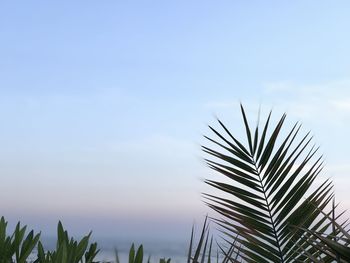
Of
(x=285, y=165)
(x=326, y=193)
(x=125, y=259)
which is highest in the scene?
(x=285, y=165)

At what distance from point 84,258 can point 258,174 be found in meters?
1.15

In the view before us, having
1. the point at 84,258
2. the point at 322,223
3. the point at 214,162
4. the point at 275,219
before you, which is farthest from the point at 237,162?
the point at 84,258

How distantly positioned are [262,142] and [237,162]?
18cm

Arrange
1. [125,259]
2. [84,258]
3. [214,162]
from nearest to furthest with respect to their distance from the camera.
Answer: [125,259], [84,258], [214,162]

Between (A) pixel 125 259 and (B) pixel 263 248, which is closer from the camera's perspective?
(A) pixel 125 259

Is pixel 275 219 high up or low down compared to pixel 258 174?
down

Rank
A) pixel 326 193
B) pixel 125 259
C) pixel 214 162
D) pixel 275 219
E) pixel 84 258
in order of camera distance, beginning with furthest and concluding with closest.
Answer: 1. pixel 214 162
2. pixel 275 219
3. pixel 326 193
4. pixel 84 258
5. pixel 125 259

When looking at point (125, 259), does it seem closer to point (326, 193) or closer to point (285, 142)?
point (326, 193)

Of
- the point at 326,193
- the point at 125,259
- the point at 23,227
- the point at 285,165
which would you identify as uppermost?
the point at 285,165

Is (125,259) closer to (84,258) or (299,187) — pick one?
(84,258)

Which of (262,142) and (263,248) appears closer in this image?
(263,248)

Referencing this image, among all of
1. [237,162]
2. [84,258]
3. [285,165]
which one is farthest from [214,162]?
[84,258]

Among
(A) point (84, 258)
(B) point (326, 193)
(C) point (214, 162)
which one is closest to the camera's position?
(A) point (84, 258)

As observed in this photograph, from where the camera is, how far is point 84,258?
246cm
